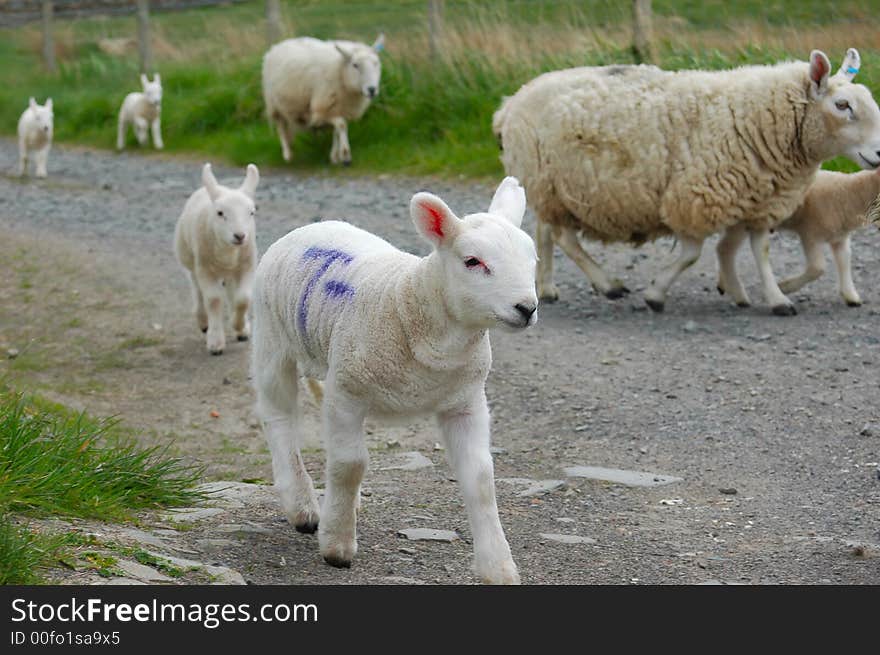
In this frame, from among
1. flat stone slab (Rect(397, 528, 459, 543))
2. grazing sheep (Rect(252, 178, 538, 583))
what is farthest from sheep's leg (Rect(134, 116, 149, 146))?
flat stone slab (Rect(397, 528, 459, 543))

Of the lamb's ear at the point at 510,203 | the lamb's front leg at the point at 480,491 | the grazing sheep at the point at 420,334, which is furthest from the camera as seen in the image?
the lamb's ear at the point at 510,203

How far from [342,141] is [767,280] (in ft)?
26.1

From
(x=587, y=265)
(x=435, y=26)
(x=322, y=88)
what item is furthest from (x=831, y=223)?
(x=435, y=26)

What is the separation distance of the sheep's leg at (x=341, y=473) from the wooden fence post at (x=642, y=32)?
10465 mm

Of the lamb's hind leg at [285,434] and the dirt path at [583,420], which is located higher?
the lamb's hind leg at [285,434]

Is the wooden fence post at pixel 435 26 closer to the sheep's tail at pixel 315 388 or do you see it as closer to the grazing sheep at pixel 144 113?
the grazing sheep at pixel 144 113

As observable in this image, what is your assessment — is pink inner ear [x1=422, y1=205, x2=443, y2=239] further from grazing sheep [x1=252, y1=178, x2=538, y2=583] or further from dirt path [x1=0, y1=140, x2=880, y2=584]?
dirt path [x1=0, y1=140, x2=880, y2=584]

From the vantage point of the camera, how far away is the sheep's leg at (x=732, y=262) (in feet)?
30.0

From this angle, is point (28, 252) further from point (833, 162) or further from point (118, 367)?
point (833, 162)

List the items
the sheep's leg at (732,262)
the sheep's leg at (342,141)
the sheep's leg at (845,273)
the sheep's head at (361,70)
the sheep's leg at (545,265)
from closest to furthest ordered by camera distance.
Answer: the sheep's leg at (845,273)
the sheep's leg at (732,262)
the sheep's leg at (545,265)
the sheep's head at (361,70)
the sheep's leg at (342,141)

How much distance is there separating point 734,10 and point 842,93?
11.3 meters

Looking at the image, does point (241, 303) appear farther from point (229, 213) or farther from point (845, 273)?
point (845, 273)

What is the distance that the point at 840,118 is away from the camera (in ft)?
28.2

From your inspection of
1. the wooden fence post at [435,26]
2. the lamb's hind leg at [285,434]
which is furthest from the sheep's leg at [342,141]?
the lamb's hind leg at [285,434]
